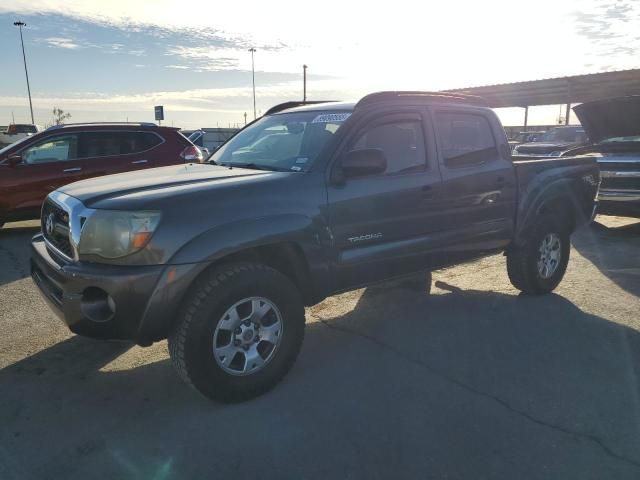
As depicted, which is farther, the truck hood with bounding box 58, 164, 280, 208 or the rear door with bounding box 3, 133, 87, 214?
the rear door with bounding box 3, 133, 87, 214

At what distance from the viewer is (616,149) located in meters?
8.68

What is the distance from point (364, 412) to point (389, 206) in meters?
1.47

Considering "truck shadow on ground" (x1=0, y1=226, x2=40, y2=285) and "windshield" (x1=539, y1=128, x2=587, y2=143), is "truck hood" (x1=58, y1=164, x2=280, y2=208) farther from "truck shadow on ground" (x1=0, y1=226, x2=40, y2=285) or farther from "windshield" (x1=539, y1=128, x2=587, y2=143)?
"windshield" (x1=539, y1=128, x2=587, y2=143)

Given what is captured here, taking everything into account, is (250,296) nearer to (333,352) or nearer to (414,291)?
(333,352)

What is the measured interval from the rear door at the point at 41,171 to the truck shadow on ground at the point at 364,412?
4808mm

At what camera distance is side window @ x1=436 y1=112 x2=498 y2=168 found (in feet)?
14.1

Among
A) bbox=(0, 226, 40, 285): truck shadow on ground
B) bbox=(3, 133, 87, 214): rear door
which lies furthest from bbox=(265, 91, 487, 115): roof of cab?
bbox=(3, 133, 87, 214): rear door

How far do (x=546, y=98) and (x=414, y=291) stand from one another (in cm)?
3663

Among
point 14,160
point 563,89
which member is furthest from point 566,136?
point 563,89

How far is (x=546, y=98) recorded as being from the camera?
122ft

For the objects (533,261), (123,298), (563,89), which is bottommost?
(533,261)

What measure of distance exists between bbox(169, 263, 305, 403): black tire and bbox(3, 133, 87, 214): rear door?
6022 mm

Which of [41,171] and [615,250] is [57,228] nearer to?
[41,171]

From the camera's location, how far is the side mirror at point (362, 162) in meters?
3.42
